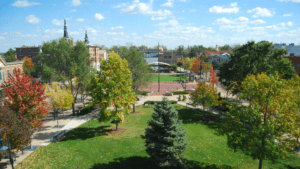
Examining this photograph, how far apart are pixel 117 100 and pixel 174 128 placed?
9.96m

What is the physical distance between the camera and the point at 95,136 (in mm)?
21328

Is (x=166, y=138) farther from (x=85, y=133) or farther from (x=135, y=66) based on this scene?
(x=135, y=66)

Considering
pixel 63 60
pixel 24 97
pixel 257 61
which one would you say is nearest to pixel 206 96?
pixel 257 61

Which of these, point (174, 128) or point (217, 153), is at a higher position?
point (174, 128)

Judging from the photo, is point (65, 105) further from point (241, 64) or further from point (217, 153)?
point (241, 64)

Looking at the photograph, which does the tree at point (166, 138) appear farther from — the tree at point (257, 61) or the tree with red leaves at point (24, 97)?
the tree at point (257, 61)

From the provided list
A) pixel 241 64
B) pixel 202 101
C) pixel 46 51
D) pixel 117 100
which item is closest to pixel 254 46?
pixel 241 64

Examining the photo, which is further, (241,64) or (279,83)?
(241,64)

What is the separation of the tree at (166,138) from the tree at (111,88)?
8757 mm

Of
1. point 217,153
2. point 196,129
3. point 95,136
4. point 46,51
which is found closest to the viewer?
point 217,153

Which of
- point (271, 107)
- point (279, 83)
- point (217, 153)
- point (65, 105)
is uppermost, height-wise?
point (279, 83)

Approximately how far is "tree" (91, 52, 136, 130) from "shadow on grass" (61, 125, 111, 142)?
210cm

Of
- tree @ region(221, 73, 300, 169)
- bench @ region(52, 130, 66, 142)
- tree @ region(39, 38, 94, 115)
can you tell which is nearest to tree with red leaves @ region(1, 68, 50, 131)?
bench @ region(52, 130, 66, 142)

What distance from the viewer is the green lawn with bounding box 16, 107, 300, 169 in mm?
15312
